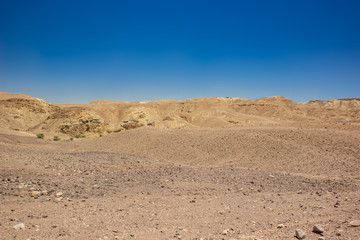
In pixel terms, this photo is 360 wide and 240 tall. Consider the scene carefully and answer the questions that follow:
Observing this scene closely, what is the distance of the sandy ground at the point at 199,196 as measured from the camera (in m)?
4.09

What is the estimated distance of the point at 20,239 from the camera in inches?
141

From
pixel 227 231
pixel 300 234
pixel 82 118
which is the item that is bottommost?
pixel 227 231

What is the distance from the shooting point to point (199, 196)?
6273mm

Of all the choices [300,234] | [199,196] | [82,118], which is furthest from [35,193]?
[82,118]

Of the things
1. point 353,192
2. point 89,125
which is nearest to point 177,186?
point 353,192

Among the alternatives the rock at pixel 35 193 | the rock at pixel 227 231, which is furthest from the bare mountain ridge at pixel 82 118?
the rock at pixel 227 231

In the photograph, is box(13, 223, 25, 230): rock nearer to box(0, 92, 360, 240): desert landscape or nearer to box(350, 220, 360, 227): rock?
box(0, 92, 360, 240): desert landscape

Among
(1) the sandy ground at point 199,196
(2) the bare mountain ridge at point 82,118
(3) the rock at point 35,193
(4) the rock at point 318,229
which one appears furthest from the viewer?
(2) the bare mountain ridge at point 82,118

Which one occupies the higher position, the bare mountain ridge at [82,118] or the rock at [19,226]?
the bare mountain ridge at [82,118]

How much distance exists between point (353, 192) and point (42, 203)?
7.61 metres

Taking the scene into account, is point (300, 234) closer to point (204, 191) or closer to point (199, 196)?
point (199, 196)

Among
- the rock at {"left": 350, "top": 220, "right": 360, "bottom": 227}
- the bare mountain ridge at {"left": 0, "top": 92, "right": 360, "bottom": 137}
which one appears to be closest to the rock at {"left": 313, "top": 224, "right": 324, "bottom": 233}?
the rock at {"left": 350, "top": 220, "right": 360, "bottom": 227}

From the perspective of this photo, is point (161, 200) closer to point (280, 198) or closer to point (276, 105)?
point (280, 198)

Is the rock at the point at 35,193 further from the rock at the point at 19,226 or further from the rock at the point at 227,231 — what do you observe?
the rock at the point at 227,231
